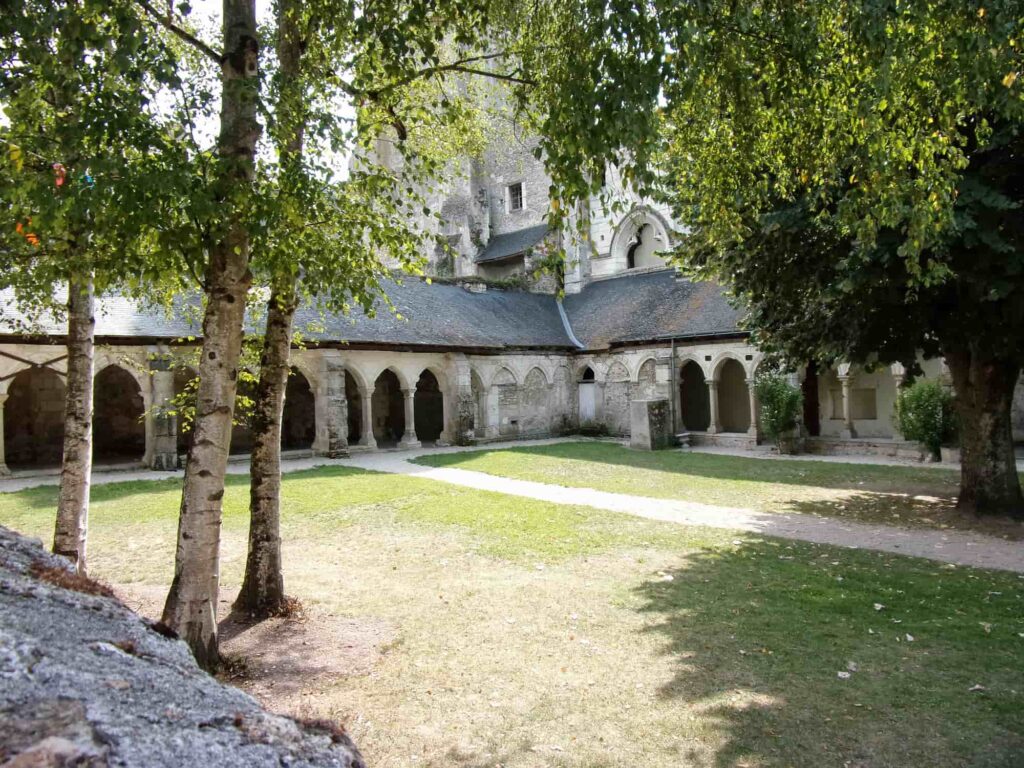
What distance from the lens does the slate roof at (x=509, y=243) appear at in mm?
31828

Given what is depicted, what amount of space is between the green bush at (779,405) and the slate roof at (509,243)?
48.2ft

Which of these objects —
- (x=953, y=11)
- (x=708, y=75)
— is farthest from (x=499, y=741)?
(x=953, y=11)

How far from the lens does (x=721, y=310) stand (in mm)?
22062

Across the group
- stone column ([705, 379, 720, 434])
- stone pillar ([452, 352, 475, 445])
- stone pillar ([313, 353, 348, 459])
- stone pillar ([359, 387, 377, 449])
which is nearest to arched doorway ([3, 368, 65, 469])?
stone pillar ([313, 353, 348, 459])

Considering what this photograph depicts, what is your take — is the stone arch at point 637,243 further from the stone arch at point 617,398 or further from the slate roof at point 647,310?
the stone arch at point 617,398

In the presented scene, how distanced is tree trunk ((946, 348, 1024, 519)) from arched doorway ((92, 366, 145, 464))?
20736 millimetres

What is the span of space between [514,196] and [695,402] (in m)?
15.8

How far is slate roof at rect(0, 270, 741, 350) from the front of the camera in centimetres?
2058

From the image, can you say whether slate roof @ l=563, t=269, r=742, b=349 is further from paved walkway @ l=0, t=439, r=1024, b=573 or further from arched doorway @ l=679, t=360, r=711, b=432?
paved walkway @ l=0, t=439, r=1024, b=573

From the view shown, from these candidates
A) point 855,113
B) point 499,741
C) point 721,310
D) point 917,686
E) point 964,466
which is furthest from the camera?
point 721,310

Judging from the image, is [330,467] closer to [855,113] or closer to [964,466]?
[964,466]

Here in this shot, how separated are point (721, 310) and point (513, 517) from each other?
1416 cm

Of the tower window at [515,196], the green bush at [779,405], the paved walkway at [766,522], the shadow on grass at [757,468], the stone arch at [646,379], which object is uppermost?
the tower window at [515,196]

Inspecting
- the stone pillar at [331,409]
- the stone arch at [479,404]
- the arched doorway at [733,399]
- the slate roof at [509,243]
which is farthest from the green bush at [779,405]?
the slate roof at [509,243]
